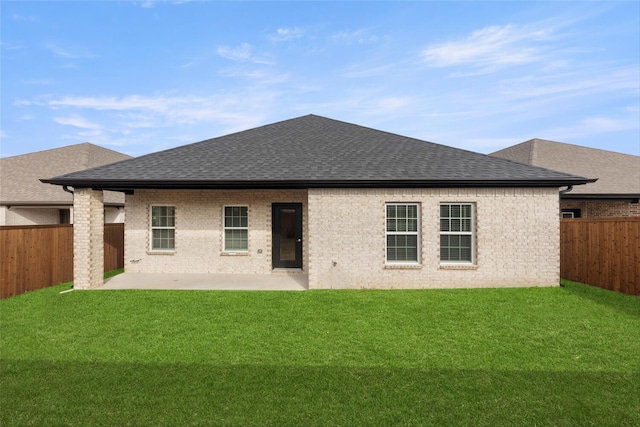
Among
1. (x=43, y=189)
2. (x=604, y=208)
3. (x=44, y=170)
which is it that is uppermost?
(x=44, y=170)

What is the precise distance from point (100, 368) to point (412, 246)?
7816 millimetres

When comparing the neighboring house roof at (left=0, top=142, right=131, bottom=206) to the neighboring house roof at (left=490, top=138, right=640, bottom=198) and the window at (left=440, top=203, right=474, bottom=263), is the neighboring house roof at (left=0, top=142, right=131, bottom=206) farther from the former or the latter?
the neighboring house roof at (left=490, top=138, right=640, bottom=198)

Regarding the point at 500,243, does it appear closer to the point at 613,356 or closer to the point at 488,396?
the point at 613,356

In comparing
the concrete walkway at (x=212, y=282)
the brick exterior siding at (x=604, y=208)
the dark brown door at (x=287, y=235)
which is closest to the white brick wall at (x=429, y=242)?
the concrete walkway at (x=212, y=282)

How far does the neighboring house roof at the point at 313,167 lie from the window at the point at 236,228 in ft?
5.91

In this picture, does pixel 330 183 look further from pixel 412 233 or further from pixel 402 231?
pixel 412 233

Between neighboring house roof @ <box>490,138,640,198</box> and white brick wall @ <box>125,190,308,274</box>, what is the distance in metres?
12.9

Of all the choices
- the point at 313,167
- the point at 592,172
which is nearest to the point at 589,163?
the point at 592,172

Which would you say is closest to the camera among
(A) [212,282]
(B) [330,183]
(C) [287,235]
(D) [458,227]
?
(B) [330,183]

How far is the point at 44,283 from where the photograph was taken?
994cm

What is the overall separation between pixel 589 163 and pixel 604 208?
13.9ft

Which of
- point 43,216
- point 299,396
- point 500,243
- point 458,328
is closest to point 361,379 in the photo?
point 299,396

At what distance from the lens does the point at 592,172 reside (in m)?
17.6

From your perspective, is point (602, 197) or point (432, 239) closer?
point (432, 239)
